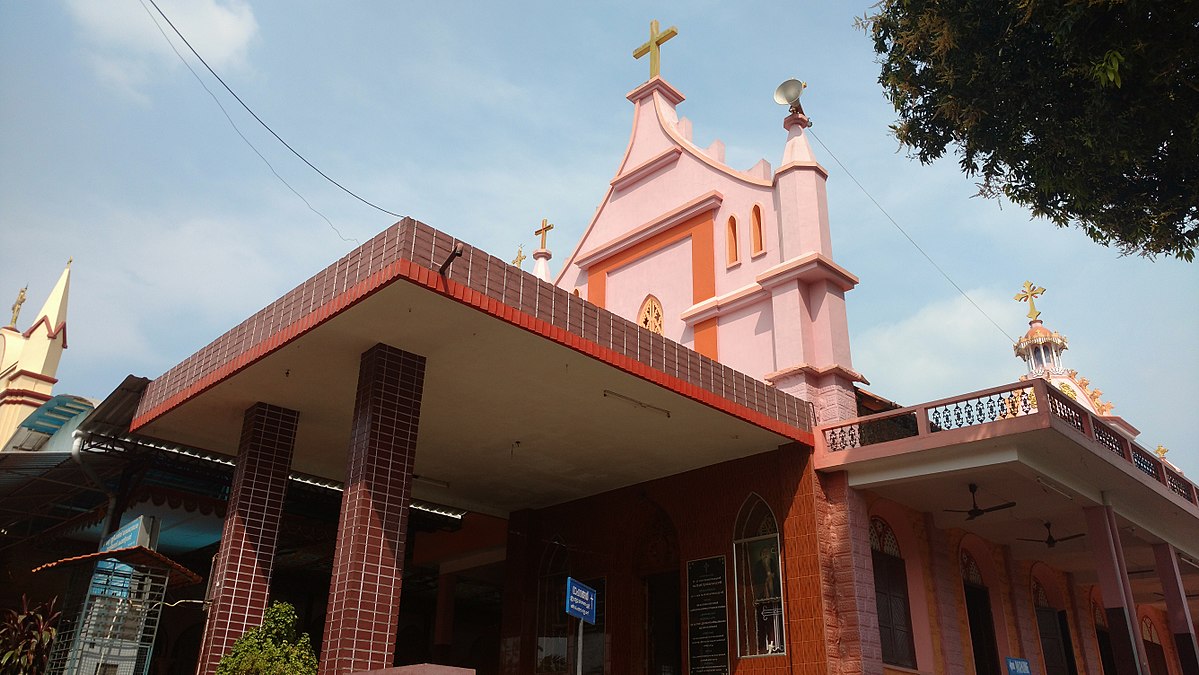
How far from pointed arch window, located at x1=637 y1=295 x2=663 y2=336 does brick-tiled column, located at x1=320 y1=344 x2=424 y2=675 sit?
7.14m

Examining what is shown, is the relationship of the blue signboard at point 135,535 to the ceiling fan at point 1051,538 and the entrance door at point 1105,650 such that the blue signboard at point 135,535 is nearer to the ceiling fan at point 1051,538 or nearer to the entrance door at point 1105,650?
the ceiling fan at point 1051,538

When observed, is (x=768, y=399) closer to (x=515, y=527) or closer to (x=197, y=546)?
(x=515, y=527)

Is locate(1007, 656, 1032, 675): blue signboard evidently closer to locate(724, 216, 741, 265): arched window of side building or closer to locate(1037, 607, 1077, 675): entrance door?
locate(1037, 607, 1077, 675): entrance door

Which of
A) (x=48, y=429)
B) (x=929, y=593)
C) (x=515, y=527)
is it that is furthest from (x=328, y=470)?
(x=929, y=593)

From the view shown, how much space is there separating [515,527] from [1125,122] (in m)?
12.1

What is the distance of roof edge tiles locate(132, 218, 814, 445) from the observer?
9102 millimetres

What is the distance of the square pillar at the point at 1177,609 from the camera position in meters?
13.0

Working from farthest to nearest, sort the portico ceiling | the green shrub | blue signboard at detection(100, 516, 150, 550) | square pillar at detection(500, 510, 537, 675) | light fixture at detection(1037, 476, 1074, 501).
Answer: square pillar at detection(500, 510, 537, 675), light fixture at detection(1037, 476, 1074, 501), the portico ceiling, blue signboard at detection(100, 516, 150, 550), the green shrub

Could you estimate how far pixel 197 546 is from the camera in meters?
17.7

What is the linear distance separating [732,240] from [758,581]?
6058 millimetres

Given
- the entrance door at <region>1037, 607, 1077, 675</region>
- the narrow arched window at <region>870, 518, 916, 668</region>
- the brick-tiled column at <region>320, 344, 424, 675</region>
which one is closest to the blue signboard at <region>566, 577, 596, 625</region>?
the brick-tiled column at <region>320, 344, 424, 675</region>

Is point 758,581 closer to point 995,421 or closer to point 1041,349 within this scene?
point 995,421

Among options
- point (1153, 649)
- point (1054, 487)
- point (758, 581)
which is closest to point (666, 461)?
point (758, 581)

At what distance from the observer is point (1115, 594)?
12492 millimetres
